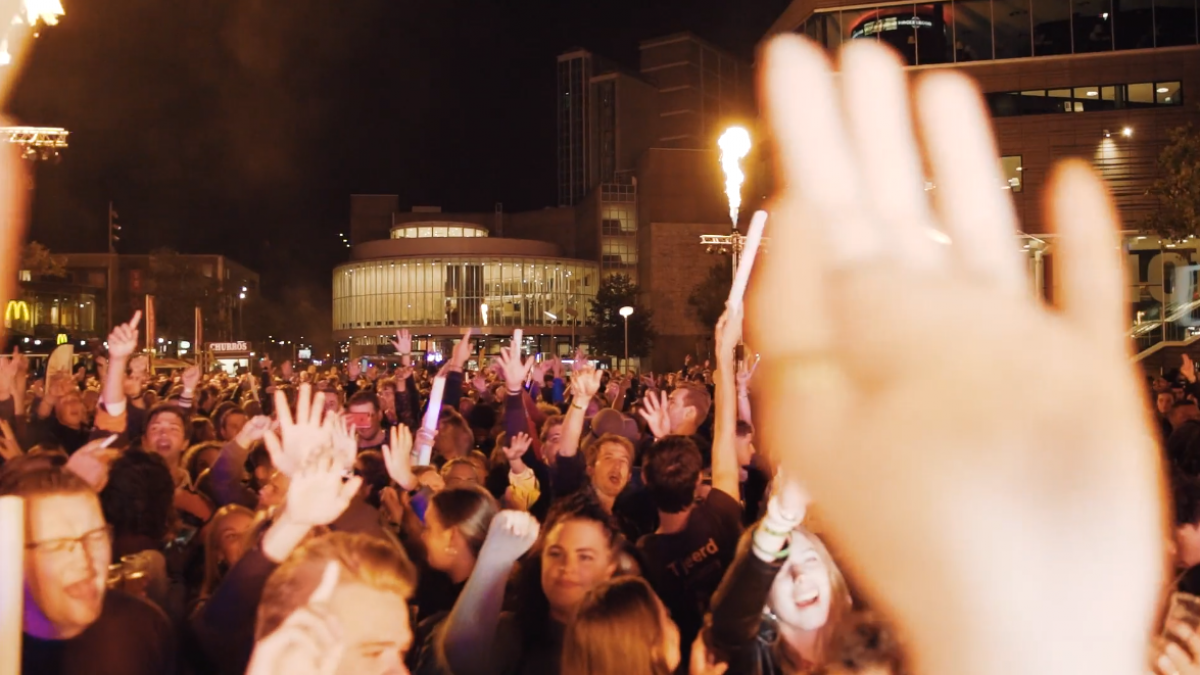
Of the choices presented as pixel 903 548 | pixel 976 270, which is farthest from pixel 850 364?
pixel 903 548

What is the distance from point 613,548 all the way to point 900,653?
1129 millimetres

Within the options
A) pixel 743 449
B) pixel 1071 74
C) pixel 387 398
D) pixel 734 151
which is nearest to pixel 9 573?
pixel 743 449

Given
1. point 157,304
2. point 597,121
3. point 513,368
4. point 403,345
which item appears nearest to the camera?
point 513,368

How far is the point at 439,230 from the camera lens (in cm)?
9125

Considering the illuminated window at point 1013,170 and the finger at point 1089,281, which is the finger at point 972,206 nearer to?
the finger at point 1089,281

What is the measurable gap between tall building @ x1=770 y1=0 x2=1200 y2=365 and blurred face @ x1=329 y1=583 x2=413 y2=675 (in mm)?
36564

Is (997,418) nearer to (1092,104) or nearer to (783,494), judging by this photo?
(783,494)

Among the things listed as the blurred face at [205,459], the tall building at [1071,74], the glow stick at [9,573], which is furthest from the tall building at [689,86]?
the glow stick at [9,573]

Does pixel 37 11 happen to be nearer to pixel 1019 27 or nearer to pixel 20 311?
pixel 1019 27

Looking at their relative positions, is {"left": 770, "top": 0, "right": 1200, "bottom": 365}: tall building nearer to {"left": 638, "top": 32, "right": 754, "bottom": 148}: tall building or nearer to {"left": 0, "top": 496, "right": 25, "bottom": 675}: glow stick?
{"left": 0, "top": 496, "right": 25, "bottom": 675}: glow stick

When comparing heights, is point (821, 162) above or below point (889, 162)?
above

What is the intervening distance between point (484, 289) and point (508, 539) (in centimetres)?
8320

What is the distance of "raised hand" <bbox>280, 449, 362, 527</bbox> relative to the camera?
8.97 ft

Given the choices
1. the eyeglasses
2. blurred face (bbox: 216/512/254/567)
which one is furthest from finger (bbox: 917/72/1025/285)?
blurred face (bbox: 216/512/254/567)
